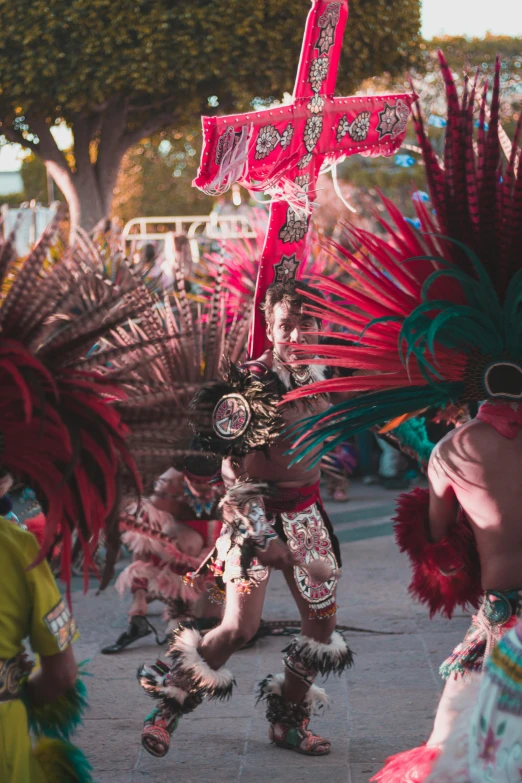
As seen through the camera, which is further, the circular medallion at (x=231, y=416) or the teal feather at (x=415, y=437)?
the teal feather at (x=415, y=437)

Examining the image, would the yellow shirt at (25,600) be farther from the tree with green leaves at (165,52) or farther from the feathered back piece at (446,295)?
the tree with green leaves at (165,52)

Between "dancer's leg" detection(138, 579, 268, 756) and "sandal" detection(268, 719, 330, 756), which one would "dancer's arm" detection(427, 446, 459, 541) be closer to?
"dancer's leg" detection(138, 579, 268, 756)

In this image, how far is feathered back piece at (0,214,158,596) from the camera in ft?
6.79

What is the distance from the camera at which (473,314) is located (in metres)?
2.73

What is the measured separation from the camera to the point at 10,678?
2.35 meters

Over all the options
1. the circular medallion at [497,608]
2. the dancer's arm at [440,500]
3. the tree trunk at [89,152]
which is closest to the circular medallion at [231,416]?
the dancer's arm at [440,500]

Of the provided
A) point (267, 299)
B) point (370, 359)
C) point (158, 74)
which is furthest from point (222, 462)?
point (158, 74)

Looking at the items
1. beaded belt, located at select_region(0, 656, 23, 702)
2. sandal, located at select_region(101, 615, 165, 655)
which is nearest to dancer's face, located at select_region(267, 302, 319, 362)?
beaded belt, located at select_region(0, 656, 23, 702)

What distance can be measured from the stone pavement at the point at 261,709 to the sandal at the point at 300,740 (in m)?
0.03

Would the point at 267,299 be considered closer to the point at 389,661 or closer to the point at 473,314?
the point at 473,314

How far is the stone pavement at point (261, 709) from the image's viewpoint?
12.4 feet

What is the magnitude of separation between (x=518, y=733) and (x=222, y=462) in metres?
1.91

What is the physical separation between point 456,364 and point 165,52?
1081cm

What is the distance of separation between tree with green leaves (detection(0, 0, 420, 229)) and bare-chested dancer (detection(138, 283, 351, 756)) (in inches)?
382
